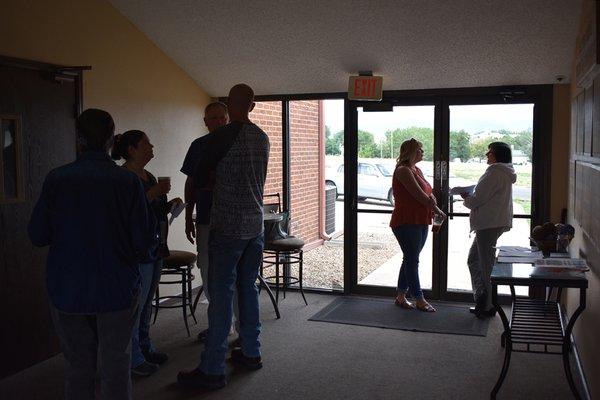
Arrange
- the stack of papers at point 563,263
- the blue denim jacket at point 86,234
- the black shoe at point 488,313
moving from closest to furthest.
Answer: the blue denim jacket at point 86,234, the stack of papers at point 563,263, the black shoe at point 488,313

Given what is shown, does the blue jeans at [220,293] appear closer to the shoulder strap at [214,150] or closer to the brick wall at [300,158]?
the shoulder strap at [214,150]

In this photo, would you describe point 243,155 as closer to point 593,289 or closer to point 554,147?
point 593,289

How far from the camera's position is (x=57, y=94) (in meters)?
4.27

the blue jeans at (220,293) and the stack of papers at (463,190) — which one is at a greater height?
the stack of papers at (463,190)

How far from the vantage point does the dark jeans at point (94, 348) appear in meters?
2.46

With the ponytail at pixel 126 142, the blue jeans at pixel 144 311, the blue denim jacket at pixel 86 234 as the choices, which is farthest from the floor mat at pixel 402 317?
the blue denim jacket at pixel 86 234

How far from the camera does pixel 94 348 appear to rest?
253cm

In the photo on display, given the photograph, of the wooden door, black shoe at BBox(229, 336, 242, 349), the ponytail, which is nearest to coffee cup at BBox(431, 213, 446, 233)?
black shoe at BBox(229, 336, 242, 349)

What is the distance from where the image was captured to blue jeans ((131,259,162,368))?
367 cm

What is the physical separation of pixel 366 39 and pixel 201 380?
287 cm

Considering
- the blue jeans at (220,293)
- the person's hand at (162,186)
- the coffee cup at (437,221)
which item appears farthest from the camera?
the coffee cup at (437,221)

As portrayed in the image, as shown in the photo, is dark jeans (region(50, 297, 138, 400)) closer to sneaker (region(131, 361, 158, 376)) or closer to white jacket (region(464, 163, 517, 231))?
sneaker (region(131, 361, 158, 376))

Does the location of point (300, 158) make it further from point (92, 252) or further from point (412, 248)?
point (92, 252)

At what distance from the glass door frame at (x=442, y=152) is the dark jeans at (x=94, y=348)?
3.60m
